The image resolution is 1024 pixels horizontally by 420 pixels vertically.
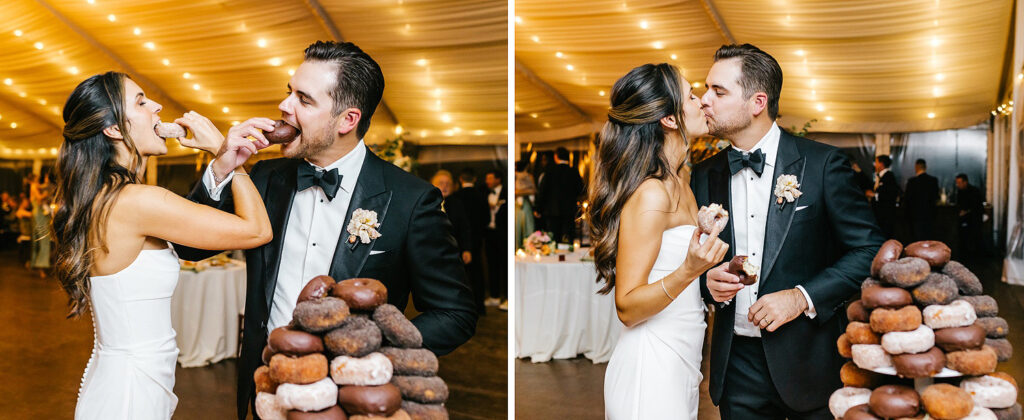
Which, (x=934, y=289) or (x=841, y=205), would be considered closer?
(x=934, y=289)

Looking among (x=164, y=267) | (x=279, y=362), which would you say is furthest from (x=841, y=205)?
(x=164, y=267)

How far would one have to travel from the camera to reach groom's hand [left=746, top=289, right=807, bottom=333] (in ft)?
6.51

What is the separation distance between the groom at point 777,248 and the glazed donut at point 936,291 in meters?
0.49

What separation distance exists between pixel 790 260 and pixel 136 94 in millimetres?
1995

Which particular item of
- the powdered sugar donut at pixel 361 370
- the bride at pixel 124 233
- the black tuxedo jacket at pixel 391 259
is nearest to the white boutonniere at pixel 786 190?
the black tuxedo jacket at pixel 391 259

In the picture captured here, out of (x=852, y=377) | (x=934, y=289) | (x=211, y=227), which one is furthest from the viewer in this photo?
(x=211, y=227)

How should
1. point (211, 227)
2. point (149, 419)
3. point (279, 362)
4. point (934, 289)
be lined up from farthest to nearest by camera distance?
point (149, 419), point (211, 227), point (934, 289), point (279, 362)

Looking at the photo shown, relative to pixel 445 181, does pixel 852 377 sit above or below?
below

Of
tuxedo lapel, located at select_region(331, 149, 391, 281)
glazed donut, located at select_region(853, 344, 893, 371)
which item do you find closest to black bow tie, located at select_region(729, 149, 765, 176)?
glazed donut, located at select_region(853, 344, 893, 371)

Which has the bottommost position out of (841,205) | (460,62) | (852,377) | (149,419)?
(149,419)

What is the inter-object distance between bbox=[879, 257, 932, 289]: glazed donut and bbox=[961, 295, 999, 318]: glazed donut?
148 millimetres

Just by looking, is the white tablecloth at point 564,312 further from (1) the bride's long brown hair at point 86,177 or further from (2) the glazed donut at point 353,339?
(2) the glazed donut at point 353,339

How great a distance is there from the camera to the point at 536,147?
7.90 meters

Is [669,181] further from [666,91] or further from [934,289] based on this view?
[934,289]
